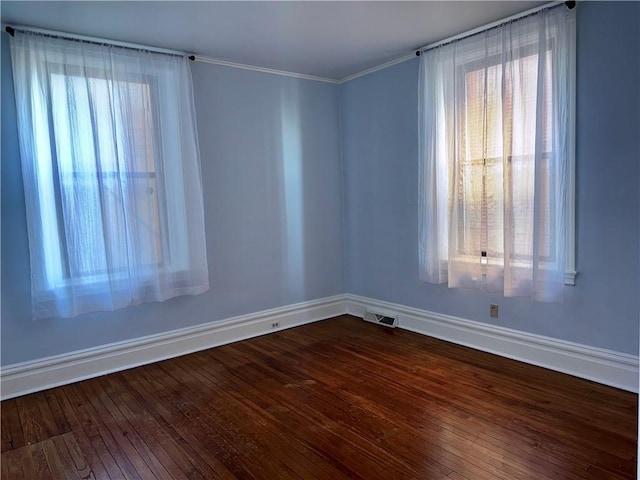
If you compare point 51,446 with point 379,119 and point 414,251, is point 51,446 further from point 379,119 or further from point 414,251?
point 379,119

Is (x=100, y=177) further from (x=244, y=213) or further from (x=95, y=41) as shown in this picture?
(x=244, y=213)

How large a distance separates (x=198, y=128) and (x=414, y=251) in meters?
2.20

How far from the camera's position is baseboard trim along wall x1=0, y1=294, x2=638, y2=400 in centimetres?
287

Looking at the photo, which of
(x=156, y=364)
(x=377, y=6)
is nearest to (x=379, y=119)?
(x=377, y=6)

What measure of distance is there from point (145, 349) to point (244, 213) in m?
1.43

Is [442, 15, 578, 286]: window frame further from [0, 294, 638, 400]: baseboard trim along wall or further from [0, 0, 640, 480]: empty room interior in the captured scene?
[0, 294, 638, 400]: baseboard trim along wall

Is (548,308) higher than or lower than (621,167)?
lower

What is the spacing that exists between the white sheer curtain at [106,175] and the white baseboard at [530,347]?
1.96 meters

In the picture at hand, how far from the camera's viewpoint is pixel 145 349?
3484 millimetres

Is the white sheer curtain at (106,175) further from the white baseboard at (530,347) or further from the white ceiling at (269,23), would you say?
the white baseboard at (530,347)

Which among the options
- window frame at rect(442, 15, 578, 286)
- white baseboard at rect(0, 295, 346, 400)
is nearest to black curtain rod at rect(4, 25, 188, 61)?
white baseboard at rect(0, 295, 346, 400)

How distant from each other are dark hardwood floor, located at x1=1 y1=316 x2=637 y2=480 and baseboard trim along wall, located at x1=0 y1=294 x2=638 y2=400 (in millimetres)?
101

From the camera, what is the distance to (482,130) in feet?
10.5

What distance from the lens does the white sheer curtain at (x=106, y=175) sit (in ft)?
9.44
